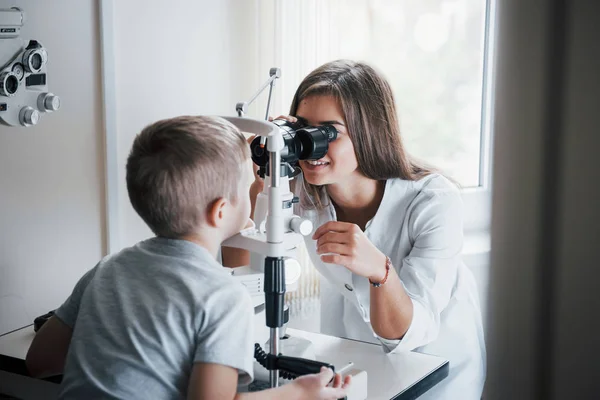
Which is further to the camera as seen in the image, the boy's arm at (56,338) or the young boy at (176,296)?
the boy's arm at (56,338)

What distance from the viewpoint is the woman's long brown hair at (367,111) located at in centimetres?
164

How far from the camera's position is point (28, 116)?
5.32 ft

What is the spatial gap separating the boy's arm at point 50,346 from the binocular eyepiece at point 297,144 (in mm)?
455

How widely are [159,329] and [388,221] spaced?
2.92ft

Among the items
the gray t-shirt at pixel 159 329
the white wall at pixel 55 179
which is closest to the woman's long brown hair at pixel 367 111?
the white wall at pixel 55 179

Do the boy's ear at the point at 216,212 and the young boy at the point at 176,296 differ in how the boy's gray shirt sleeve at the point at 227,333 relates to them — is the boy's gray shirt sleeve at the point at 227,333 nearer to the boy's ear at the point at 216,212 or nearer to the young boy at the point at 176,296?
the young boy at the point at 176,296

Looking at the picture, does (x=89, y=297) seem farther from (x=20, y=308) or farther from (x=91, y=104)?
(x=91, y=104)

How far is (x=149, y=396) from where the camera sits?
977 mm

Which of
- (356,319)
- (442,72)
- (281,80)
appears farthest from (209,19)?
(356,319)

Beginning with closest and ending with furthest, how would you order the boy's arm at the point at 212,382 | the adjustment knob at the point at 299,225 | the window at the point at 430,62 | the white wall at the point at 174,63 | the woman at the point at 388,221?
the boy's arm at the point at 212,382
the adjustment knob at the point at 299,225
the woman at the point at 388,221
the white wall at the point at 174,63
the window at the point at 430,62

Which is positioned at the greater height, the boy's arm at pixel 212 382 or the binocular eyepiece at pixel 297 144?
the binocular eyepiece at pixel 297 144

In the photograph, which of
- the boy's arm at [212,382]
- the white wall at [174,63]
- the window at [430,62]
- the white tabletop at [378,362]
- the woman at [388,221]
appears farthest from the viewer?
the window at [430,62]

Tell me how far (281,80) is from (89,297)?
138 cm

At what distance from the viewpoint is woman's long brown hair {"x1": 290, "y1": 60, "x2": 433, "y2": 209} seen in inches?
64.4
